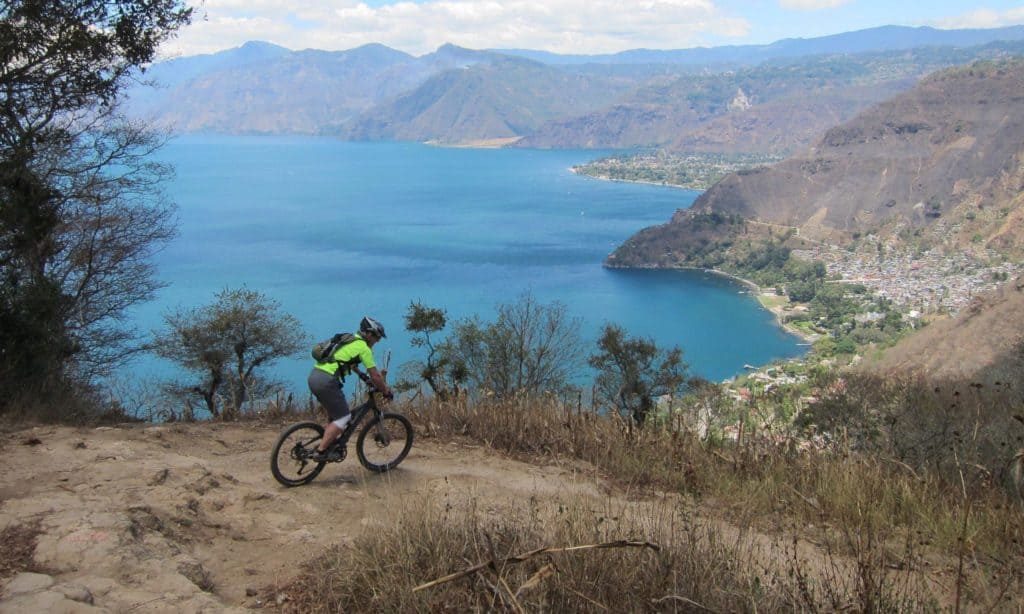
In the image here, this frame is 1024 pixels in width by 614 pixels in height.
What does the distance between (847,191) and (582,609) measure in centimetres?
11761

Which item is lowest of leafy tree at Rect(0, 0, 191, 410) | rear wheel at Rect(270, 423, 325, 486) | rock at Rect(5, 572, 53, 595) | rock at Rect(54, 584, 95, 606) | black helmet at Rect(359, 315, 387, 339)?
rear wheel at Rect(270, 423, 325, 486)

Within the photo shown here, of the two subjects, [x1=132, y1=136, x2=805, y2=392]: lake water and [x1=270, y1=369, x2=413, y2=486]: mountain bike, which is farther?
[x1=132, y1=136, x2=805, y2=392]: lake water

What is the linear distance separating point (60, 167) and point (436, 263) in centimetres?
5864

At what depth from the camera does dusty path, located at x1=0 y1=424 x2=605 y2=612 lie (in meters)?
3.40

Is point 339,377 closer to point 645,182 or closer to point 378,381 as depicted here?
point 378,381

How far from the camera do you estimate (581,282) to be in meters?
67.9

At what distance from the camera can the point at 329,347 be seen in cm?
570

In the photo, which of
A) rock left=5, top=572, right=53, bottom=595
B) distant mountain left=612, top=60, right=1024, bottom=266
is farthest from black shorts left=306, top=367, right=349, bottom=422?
distant mountain left=612, top=60, right=1024, bottom=266

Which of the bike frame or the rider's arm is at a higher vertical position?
the rider's arm

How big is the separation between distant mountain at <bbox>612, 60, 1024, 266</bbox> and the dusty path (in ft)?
238

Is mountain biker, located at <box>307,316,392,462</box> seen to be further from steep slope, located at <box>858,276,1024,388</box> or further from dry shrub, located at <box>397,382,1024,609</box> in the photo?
steep slope, located at <box>858,276,1024,388</box>

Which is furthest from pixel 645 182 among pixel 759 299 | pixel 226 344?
pixel 226 344

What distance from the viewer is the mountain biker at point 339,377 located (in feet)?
18.7

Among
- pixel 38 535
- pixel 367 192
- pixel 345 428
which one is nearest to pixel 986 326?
pixel 345 428
